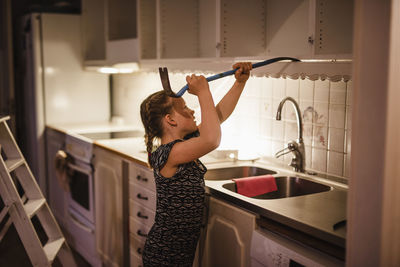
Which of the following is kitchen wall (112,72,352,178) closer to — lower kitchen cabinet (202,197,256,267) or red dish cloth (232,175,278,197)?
red dish cloth (232,175,278,197)

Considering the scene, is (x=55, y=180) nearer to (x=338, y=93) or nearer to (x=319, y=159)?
(x=319, y=159)

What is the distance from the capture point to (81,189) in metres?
3.15

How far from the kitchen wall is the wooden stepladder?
103cm

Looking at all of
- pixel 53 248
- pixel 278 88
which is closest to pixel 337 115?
pixel 278 88

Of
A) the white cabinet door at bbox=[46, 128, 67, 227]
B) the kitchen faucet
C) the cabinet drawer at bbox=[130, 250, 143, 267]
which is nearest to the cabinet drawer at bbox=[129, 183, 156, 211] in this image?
the cabinet drawer at bbox=[130, 250, 143, 267]

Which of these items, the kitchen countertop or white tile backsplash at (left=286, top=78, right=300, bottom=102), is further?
white tile backsplash at (left=286, top=78, right=300, bottom=102)

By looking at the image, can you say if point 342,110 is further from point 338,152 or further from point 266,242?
point 266,242

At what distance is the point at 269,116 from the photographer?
2.41 metres

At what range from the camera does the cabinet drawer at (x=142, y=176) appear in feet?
7.55

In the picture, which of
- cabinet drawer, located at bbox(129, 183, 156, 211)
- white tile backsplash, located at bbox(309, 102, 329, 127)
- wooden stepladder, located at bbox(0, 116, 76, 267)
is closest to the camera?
white tile backsplash, located at bbox(309, 102, 329, 127)

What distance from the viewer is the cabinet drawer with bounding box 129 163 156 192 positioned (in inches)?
90.6

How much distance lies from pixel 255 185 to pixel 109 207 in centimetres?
115

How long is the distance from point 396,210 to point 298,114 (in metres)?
0.97

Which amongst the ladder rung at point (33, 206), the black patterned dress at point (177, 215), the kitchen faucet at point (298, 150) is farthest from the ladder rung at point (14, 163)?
the kitchen faucet at point (298, 150)
